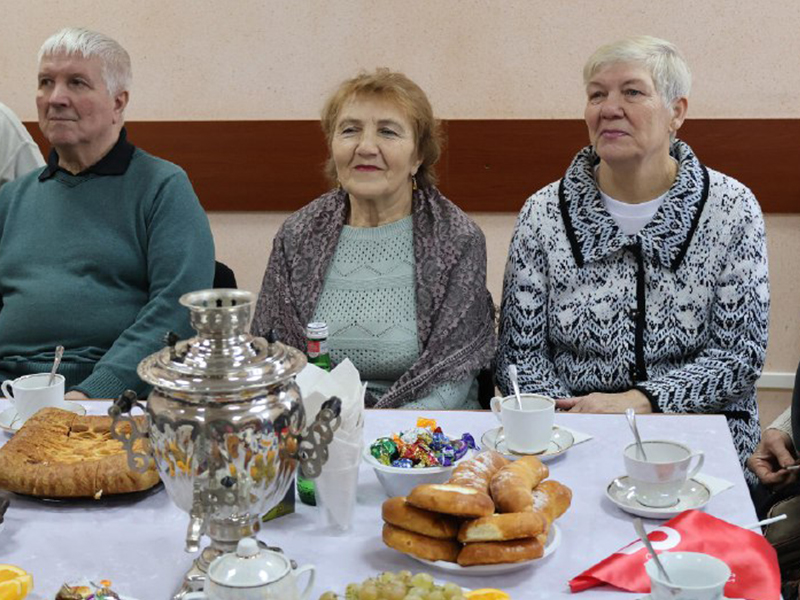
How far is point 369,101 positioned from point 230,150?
4.35 feet

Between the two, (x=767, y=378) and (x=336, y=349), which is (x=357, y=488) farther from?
(x=767, y=378)

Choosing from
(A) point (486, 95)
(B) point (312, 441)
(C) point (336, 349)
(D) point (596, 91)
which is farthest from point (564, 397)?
(A) point (486, 95)

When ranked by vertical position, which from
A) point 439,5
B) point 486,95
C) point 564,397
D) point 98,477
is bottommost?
point 564,397

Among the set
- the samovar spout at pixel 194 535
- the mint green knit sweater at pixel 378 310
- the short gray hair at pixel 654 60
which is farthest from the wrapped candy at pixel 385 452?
the short gray hair at pixel 654 60

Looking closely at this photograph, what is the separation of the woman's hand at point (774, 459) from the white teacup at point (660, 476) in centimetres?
63

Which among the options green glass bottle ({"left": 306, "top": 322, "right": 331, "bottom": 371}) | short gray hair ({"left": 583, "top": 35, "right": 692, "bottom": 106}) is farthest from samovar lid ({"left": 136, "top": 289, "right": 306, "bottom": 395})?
short gray hair ({"left": 583, "top": 35, "right": 692, "bottom": 106})

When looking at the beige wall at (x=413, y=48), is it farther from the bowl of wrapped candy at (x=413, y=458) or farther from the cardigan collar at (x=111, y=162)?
the bowl of wrapped candy at (x=413, y=458)

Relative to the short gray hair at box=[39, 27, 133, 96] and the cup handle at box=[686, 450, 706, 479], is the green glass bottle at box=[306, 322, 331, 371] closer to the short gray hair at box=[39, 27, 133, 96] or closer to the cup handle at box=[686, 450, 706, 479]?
the cup handle at box=[686, 450, 706, 479]

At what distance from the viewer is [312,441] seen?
1270 mm

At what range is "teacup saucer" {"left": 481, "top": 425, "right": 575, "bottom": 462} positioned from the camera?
1634mm

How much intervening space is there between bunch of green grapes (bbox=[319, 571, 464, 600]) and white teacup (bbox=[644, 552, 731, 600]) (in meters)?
0.23

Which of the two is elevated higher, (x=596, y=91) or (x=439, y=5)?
(x=439, y=5)

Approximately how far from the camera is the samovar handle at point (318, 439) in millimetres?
1260

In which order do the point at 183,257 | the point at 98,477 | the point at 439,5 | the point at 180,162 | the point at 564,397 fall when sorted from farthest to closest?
the point at 180,162 → the point at 439,5 → the point at 183,257 → the point at 564,397 → the point at 98,477
